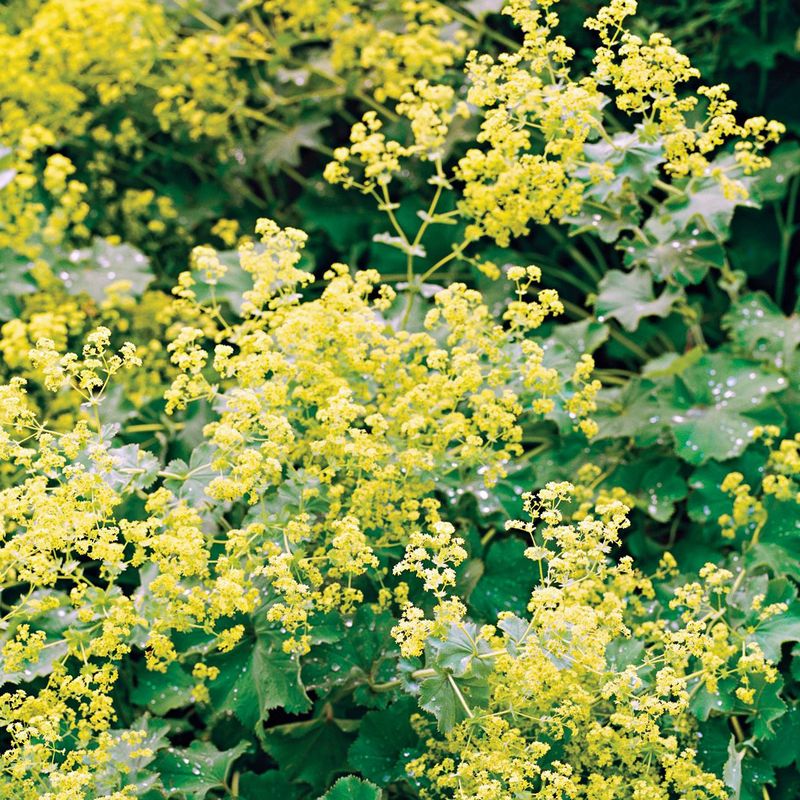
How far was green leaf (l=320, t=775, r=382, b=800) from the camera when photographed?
212 centimetres

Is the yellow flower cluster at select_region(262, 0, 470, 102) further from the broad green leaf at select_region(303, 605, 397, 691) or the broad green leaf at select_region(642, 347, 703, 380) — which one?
the broad green leaf at select_region(303, 605, 397, 691)

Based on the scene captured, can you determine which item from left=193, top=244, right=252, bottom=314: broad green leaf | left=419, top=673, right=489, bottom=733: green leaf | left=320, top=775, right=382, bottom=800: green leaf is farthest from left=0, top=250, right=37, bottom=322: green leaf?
left=419, top=673, right=489, bottom=733: green leaf

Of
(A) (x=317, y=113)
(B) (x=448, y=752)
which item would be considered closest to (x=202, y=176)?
(A) (x=317, y=113)

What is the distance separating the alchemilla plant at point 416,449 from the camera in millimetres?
1968

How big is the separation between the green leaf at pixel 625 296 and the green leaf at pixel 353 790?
144cm

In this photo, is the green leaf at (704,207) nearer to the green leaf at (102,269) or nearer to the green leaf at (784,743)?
the green leaf at (784,743)

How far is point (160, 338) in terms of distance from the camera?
11.8ft

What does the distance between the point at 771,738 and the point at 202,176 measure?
9.23ft

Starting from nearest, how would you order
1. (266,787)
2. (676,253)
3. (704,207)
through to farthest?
(266,787) < (704,207) < (676,253)

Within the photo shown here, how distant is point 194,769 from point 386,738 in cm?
43

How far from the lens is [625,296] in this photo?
3.00 metres

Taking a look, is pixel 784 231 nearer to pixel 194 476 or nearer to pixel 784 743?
pixel 784 743

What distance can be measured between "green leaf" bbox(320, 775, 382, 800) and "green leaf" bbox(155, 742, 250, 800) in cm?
30

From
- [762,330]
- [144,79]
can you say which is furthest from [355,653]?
[144,79]
